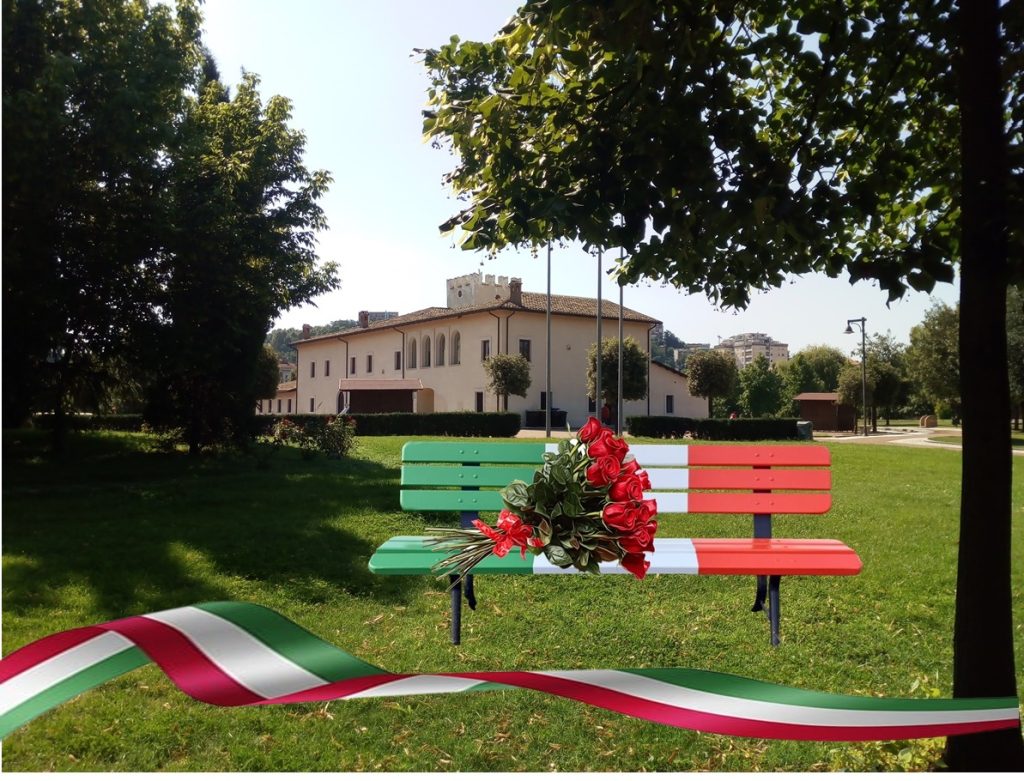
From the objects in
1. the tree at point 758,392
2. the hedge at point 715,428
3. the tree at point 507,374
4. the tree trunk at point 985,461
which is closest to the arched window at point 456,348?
the tree at point 507,374

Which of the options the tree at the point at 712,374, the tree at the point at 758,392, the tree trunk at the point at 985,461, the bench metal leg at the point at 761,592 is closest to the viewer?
the tree trunk at the point at 985,461

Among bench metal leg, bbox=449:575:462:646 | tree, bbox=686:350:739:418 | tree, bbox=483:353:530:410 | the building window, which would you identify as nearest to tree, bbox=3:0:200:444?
bench metal leg, bbox=449:575:462:646

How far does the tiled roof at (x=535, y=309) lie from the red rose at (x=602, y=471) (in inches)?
1408

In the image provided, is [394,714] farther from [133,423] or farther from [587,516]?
A: [133,423]

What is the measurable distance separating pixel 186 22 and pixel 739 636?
50.9 ft

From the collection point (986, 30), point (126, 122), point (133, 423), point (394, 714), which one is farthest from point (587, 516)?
point (133, 423)

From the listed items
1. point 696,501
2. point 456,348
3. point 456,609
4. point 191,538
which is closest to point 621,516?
point 696,501

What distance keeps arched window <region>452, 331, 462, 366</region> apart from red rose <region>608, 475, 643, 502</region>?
39140 millimetres

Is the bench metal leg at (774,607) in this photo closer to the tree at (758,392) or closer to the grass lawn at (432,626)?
the grass lawn at (432,626)

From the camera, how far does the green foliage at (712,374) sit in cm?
3747

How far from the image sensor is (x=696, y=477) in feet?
15.5

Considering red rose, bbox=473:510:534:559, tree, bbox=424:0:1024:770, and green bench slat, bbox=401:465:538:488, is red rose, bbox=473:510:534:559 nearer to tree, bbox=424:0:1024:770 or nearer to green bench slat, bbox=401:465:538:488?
green bench slat, bbox=401:465:538:488

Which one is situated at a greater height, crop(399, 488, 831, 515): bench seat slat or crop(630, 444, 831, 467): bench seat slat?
crop(630, 444, 831, 467): bench seat slat

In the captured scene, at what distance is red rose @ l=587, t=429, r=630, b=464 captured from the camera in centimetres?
377
